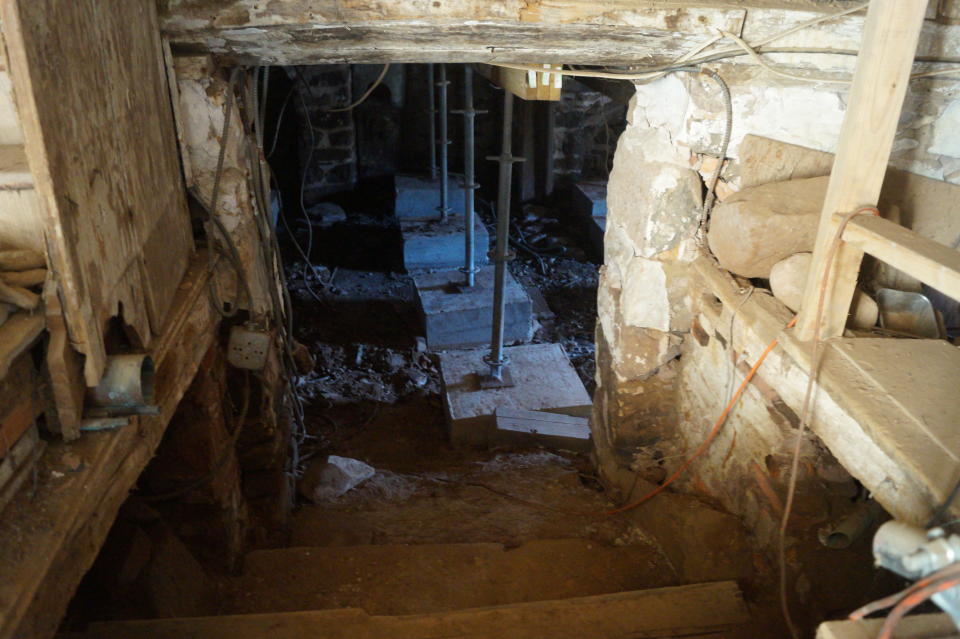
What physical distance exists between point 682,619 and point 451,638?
69 centimetres

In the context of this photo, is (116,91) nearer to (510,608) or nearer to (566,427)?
(510,608)

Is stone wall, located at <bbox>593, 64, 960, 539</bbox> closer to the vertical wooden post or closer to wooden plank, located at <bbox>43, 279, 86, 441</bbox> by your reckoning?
the vertical wooden post

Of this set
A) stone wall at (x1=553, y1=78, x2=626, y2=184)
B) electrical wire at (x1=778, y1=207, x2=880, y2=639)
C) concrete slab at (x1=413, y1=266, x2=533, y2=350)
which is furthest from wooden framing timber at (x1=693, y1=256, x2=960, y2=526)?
stone wall at (x1=553, y1=78, x2=626, y2=184)

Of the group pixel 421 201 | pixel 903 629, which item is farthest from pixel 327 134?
pixel 903 629

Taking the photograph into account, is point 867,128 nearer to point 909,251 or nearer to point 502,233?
point 909,251

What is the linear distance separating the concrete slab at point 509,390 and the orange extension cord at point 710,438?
48.5 inches

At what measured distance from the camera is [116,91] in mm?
1720

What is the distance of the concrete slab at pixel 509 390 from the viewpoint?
13.5 ft

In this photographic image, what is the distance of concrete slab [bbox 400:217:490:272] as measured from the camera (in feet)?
20.0

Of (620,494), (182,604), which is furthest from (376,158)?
(182,604)

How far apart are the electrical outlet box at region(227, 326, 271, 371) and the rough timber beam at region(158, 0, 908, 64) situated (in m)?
0.99

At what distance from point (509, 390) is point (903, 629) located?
11.0 ft

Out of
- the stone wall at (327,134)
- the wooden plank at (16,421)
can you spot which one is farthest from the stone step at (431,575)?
the stone wall at (327,134)

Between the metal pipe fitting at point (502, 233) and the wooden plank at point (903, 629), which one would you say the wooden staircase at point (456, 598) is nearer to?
the wooden plank at point (903, 629)
